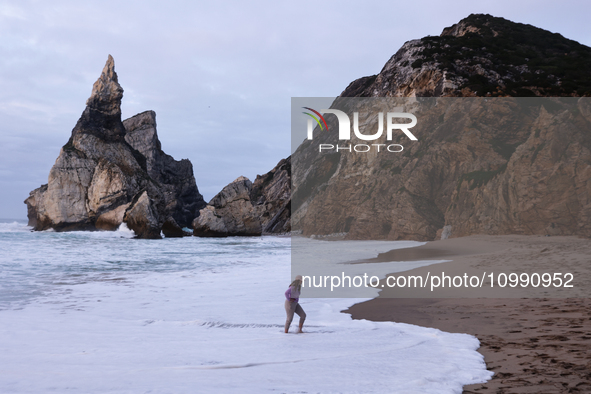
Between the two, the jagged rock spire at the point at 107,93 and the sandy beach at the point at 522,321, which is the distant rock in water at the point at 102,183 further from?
the sandy beach at the point at 522,321

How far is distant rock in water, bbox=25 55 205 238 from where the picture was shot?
44.9m

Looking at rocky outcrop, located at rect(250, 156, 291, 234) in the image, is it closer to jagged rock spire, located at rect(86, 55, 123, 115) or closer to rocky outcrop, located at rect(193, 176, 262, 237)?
rocky outcrop, located at rect(193, 176, 262, 237)

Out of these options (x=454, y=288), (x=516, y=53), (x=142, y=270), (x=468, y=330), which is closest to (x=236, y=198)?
(x=142, y=270)

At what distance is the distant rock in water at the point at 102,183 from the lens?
44.9m

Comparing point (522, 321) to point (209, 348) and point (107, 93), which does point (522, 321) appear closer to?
point (209, 348)

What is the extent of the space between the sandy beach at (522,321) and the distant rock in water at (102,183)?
38825mm

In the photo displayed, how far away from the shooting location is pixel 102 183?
46.5m

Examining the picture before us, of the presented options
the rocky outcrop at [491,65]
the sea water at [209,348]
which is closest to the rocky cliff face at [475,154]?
the rocky outcrop at [491,65]

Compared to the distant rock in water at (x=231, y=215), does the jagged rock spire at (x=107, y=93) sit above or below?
above

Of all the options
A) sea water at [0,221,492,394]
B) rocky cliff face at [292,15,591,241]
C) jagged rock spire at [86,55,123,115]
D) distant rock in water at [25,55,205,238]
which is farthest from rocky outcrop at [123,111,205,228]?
sea water at [0,221,492,394]

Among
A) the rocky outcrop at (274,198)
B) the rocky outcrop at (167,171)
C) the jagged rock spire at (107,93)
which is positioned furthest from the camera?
the rocky outcrop at (167,171)

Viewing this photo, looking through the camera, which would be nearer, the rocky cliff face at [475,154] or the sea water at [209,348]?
the sea water at [209,348]

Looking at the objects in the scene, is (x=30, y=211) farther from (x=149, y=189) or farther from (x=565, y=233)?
(x=565, y=233)

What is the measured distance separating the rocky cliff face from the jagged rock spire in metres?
29.5
